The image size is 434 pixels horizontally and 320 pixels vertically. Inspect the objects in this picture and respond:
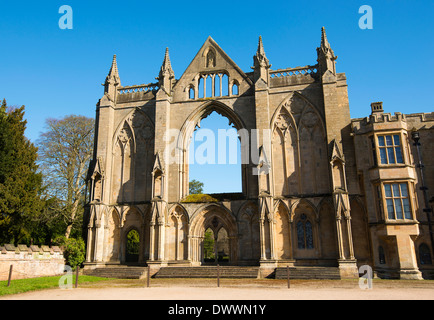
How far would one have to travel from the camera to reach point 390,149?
2114cm

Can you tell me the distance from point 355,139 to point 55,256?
20150 mm

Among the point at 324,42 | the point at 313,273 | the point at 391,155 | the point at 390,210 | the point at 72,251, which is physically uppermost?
the point at 324,42

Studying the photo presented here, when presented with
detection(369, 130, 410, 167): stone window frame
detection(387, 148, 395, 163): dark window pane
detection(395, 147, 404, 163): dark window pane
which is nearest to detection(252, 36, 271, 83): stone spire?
detection(369, 130, 410, 167): stone window frame

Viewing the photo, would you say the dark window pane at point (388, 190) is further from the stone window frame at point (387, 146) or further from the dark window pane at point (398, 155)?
the dark window pane at point (398, 155)

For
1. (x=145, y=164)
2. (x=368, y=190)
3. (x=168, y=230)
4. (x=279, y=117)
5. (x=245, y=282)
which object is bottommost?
(x=245, y=282)

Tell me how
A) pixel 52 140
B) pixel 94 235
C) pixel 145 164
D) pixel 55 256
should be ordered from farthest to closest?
1. pixel 52 140
2. pixel 145 164
3. pixel 94 235
4. pixel 55 256

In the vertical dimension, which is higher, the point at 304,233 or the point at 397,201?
the point at 397,201

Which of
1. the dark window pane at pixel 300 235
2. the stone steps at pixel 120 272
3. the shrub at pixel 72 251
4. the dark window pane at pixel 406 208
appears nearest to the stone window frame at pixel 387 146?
the dark window pane at pixel 406 208

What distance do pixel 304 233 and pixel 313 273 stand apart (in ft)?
11.9

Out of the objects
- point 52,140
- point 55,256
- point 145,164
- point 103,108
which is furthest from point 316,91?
point 52,140

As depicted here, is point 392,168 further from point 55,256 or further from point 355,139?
point 55,256

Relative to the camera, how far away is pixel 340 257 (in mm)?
20609

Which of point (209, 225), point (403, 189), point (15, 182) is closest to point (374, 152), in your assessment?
point (403, 189)

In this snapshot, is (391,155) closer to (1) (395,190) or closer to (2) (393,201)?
(1) (395,190)
